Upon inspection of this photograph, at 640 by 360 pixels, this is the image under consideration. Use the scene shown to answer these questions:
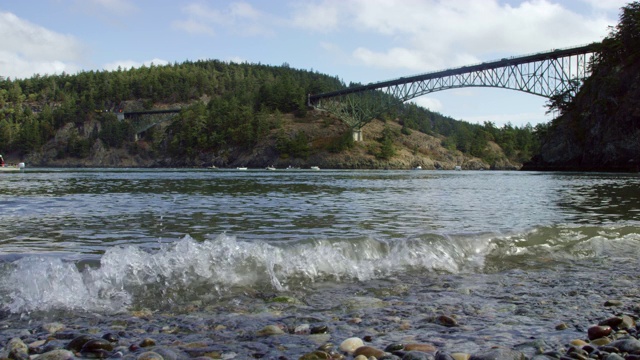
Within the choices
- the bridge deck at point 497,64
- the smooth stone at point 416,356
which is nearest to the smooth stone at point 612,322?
the smooth stone at point 416,356

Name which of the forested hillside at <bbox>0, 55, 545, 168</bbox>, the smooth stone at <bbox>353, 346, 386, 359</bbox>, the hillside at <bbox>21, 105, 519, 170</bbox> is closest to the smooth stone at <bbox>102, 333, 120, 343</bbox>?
the smooth stone at <bbox>353, 346, 386, 359</bbox>

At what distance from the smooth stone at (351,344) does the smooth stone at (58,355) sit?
224 centimetres

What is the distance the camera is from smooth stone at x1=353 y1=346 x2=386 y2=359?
13.5ft

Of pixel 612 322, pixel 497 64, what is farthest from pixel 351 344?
pixel 497 64

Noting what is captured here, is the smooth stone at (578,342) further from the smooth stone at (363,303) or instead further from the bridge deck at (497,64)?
the bridge deck at (497,64)

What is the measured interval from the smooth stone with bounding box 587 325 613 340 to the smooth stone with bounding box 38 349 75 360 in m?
4.62

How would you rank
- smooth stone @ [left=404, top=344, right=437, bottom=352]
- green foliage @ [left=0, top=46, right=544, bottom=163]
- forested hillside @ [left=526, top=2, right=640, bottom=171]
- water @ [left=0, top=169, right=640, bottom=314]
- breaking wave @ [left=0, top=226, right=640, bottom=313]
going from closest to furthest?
smooth stone @ [left=404, top=344, right=437, bottom=352]
breaking wave @ [left=0, top=226, right=640, bottom=313]
water @ [left=0, top=169, right=640, bottom=314]
forested hillside @ [left=526, top=2, right=640, bottom=171]
green foliage @ [left=0, top=46, right=544, bottom=163]

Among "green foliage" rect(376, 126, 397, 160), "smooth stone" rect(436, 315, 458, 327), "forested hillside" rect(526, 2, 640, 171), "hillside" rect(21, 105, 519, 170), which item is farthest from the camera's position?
"green foliage" rect(376, 126, 397, 160)

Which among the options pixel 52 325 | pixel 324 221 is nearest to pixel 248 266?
pixel 52 325

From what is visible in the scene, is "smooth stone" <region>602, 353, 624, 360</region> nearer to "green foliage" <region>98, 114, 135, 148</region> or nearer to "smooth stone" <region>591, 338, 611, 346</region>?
"smooth stone" <region>591, 338, 611, 346</region>

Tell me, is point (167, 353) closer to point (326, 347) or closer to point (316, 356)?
point (316, 356)

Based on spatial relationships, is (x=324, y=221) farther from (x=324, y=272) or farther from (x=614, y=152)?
(x=614, y=152)

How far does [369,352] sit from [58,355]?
255cm

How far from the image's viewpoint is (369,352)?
414cm
